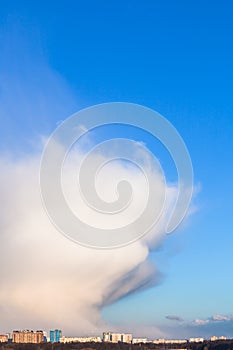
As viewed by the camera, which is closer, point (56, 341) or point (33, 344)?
point (33, 344)

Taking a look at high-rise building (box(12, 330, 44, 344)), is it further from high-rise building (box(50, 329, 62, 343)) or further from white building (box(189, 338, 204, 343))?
white building (box(189, 338, 204, 343))

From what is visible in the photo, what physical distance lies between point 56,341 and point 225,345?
A: 2272 centimetres

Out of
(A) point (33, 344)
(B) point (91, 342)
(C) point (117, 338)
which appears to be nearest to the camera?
(A) point (33, 344)

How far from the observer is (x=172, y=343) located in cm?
8800

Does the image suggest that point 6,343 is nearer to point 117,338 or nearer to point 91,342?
point 91,342

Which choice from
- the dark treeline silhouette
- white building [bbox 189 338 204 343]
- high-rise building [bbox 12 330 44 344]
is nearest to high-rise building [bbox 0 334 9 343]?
high-rise building [bbox 12 330 44 344]

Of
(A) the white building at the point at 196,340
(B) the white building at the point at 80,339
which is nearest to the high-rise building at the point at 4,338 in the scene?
(B) the white building at the point at 80,339

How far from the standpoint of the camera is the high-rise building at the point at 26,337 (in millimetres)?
73625

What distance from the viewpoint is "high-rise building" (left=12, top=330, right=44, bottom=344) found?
73625 millimetres

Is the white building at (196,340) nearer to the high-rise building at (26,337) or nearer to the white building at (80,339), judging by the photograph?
the white building at (80,339)

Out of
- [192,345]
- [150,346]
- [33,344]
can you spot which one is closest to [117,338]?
[150,346]

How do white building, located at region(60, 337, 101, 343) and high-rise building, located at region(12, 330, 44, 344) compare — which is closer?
high-rise building, located at region(12, 330, 44, 344)

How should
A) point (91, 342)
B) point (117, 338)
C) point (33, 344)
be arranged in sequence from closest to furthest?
1. point (33, 344)
2. point (91, 342)
3. point (117, 338)

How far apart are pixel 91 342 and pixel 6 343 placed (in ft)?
41.0
